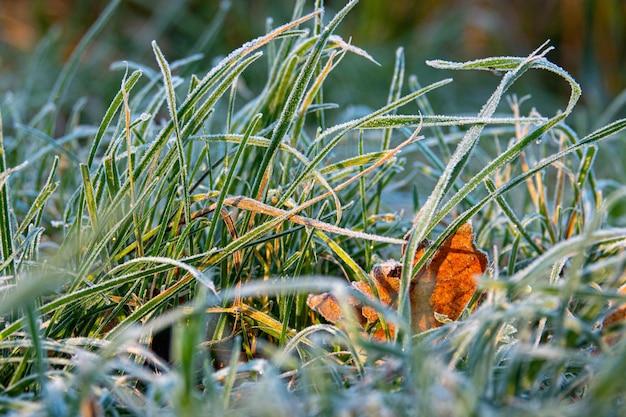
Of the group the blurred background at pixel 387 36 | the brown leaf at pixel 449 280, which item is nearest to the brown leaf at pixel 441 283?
the brown leaf at pixel 449 280

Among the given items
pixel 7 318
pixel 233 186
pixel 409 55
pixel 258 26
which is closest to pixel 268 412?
pixel 7 318

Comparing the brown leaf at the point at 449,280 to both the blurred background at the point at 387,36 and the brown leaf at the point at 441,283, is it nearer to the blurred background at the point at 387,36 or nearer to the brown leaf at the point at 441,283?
the brown leaf at the point at 441,283

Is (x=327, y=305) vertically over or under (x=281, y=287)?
under

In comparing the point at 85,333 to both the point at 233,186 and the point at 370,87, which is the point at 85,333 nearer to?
the point at 233,186

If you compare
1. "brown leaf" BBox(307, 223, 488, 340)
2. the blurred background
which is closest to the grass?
"brown leaf" BBox(307, 223, 488, 340)

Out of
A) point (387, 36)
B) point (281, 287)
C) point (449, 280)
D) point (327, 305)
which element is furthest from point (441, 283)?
point (387, 36)

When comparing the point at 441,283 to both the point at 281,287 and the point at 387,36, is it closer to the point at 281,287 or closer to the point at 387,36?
the point at 281,287
